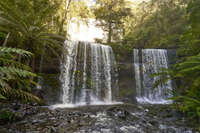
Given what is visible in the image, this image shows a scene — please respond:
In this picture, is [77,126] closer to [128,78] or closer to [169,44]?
[128,78]

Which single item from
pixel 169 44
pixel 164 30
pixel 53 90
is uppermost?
pixel 164 30

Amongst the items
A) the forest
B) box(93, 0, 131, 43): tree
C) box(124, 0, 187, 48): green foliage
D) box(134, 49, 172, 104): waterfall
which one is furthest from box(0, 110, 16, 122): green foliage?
box(124, 0, 187, 48): green foliage

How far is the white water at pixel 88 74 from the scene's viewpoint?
878 centimetres

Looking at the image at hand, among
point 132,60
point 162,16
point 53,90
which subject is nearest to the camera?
point 53,90

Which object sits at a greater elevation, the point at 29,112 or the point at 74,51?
the point at 74,51

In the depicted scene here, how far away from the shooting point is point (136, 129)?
3.46m

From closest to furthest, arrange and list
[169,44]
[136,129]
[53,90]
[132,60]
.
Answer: [136,129] < [53,90] < [132,60] < [169,44]

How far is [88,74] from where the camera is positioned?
9.62m

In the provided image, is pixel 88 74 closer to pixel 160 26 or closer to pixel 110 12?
pixel 110 12

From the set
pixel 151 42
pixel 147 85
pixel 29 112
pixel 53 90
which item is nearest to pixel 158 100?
pixel 147 85

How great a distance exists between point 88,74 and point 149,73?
5174 millimetres

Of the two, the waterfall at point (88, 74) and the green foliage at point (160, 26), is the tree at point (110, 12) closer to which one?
the green foliage at point (160, 26)

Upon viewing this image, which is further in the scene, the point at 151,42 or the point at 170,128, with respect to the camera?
the point at 151,42

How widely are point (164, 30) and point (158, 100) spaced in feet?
28.4
